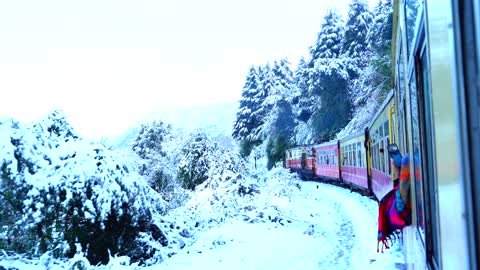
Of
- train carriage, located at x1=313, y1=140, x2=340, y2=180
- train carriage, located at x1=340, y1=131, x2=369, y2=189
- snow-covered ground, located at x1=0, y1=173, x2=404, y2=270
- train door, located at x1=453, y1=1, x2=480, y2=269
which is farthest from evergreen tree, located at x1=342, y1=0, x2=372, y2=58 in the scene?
train door, located at x1=453, y1=1, x2=480, y2=269

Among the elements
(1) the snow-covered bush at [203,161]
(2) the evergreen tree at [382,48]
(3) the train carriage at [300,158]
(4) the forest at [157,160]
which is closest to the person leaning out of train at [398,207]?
(4) the forest at [157,160]

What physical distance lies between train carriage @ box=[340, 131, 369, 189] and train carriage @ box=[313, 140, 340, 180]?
1267mm

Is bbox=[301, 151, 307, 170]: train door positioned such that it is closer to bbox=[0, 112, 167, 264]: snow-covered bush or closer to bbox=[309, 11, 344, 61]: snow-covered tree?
bbox=[309, 11, 344, 61]: snow-covered tree

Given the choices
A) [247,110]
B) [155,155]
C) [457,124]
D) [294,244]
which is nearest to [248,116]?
[247,110]

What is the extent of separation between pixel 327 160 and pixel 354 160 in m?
6.87

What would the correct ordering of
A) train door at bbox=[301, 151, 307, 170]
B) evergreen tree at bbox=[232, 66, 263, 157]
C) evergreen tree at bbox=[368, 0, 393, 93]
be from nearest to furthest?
1. evergreen tree at bbox=[368, 0, 393, 93]
2. train door at bbox=[301, 151, 307, 170]
3. evergreen tree at bbox=[232, 66, 263, 157]

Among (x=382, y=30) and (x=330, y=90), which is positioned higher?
(x=382, y=30)

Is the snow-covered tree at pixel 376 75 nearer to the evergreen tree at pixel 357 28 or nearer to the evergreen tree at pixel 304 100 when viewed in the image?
the evergreen tree at pixel 357 28

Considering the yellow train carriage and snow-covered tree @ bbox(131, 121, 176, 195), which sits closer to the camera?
the yellow train carriage

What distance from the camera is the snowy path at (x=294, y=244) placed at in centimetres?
728

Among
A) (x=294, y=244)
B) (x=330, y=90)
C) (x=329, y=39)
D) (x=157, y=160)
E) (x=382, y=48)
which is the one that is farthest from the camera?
(x=329, y=39)

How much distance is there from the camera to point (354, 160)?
1636cm

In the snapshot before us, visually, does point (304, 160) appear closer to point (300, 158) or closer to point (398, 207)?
point (300, 158)

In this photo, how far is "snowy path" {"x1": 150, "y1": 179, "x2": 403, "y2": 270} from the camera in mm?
7277
